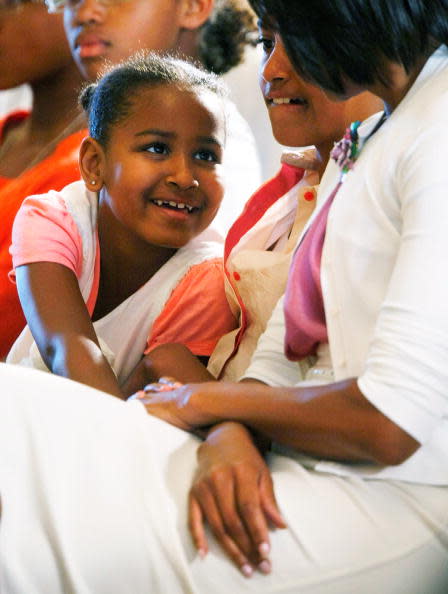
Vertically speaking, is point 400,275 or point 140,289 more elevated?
point 400,275

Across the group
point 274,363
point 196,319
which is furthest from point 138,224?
point 274,363

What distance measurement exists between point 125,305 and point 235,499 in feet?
2.10

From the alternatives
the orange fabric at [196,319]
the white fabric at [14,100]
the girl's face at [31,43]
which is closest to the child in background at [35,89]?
the girl's face at [31,43]

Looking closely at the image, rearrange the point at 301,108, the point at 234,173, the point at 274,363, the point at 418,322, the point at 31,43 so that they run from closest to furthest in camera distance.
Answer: the point at 418,322, the point at 274,363, the point at 301,108, the point at 234,173, the point at 31,43

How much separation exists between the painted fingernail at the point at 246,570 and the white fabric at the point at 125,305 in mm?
622

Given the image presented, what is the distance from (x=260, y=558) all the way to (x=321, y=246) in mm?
368

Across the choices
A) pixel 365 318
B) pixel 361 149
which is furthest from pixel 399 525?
pixel 361 149

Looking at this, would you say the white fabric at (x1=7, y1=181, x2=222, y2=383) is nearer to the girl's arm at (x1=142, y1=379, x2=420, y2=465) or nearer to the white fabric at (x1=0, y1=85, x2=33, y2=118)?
the girl's arm at (x1=142, y1=379, x2=420, y2=465)

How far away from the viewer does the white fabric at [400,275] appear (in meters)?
0.92

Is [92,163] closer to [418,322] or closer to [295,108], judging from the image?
[295,108]

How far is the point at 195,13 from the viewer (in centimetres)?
197

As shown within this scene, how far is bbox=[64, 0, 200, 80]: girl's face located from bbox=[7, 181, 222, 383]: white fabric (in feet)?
1.68

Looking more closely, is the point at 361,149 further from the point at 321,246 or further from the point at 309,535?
the point at 309,535

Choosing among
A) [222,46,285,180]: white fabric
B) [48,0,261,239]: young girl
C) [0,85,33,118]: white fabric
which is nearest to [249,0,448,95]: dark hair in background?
[48,0,261,239]: young girl
